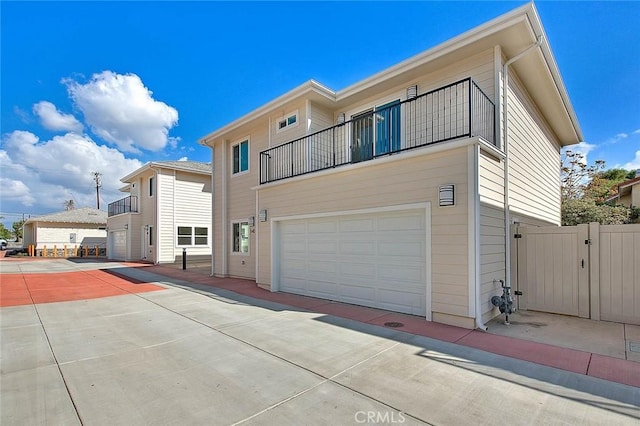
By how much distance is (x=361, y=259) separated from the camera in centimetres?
722

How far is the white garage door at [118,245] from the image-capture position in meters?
21.9

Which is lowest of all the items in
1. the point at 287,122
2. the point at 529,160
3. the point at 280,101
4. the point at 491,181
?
the point at 491,181

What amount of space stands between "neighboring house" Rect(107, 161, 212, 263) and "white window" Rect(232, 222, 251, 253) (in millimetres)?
→ 7643

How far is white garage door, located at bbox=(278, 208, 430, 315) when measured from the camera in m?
6.30

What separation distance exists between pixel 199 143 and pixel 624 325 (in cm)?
1459

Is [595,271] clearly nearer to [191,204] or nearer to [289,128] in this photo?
[289,128]

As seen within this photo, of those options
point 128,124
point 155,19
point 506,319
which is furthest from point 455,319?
point 128,124

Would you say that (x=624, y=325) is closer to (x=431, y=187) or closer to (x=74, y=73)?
(x=431, y=187)

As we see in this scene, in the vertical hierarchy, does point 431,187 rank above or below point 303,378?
above

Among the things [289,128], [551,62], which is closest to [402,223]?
[551,62]

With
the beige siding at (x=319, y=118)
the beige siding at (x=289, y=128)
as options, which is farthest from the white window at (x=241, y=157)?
the beige siding at (x=319, y=118)

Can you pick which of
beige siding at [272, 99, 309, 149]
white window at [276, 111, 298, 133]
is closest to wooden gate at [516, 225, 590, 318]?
beige siding at [272, 99, 309, 149]

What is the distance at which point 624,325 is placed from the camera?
217 inches

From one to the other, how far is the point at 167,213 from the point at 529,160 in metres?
17.8
